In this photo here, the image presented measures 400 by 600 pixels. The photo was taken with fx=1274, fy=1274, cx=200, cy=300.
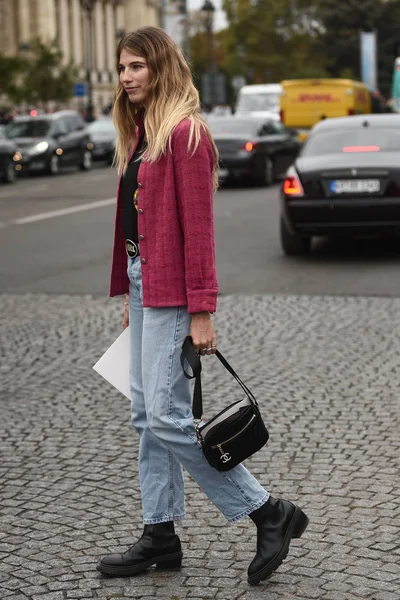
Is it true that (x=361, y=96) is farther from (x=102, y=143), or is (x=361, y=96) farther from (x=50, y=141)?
(x=50, y=141)

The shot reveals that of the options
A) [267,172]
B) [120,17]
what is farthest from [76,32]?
[267,172]

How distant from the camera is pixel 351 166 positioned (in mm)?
13398

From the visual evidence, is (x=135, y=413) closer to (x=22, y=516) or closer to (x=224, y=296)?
(x=22, y=516)

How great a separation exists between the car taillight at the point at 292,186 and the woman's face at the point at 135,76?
9526mm

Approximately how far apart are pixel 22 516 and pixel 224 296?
6430mm

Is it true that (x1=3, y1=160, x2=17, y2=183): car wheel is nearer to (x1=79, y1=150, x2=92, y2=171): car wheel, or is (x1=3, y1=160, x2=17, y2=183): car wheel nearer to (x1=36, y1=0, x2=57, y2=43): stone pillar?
(x1=79, y1=150, x2=92, y2=171): car wheel

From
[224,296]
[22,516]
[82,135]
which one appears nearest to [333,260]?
[224,296]

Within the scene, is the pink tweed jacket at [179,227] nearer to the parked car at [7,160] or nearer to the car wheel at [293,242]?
the car wheel at [293,242]

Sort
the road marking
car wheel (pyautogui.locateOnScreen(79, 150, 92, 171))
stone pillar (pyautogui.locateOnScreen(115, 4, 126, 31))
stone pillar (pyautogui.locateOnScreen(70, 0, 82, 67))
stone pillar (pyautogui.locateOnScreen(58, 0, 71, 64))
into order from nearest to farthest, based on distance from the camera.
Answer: the road marking < car wheel (pyautogui.locateOnScreen(79, 150, 92, 171)) < stone pillar (pyautogui.locateOnScreen(58, 0, 71, 64)) < stone pillar (pyautogui.locateOnScreen(70, 0, 82, 67)) < stone pillar (pyautogui.locateOnScreen(115, 4, 126, 31))

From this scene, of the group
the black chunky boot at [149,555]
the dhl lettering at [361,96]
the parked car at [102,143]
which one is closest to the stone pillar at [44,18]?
the dhl lettering at [361,96]

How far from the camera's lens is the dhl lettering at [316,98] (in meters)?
41.1

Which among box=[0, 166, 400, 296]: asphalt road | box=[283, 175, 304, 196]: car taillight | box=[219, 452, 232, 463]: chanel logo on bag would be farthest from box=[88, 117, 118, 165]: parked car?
box=[219, 452, 232, 463]: chanel logo on bag

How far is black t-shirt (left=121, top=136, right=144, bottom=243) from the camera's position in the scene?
166 inches

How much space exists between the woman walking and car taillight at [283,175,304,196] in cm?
928
